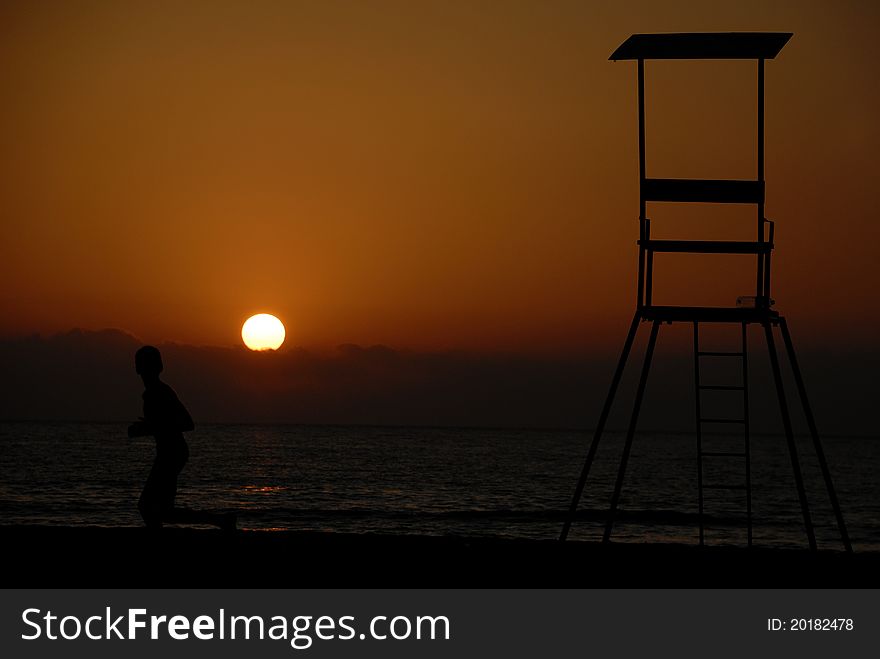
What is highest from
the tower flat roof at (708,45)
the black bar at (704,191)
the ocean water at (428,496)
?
the tower flat roof at (708,45)

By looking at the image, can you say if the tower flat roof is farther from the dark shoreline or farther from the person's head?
the person's head

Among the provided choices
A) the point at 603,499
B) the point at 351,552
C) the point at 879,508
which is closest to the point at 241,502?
the point at 603,499

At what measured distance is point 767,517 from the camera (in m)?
41.1

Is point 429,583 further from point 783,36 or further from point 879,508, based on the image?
point 879,508

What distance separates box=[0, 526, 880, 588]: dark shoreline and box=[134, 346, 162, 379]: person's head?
1.43m

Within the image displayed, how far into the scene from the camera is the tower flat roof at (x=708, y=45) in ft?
37.1

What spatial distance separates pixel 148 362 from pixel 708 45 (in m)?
6.74

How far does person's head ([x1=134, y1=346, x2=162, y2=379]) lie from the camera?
8906mm

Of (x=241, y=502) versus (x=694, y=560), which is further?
(x=241, y=502)

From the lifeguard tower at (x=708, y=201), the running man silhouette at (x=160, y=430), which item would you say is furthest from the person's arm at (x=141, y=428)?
the lifeguard tower at (x=708, y=201)

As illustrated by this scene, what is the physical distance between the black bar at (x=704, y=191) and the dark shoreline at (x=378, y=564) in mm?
3772

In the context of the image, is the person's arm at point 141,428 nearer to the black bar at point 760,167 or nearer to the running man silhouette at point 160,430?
the running man silhouette at point 160,430
